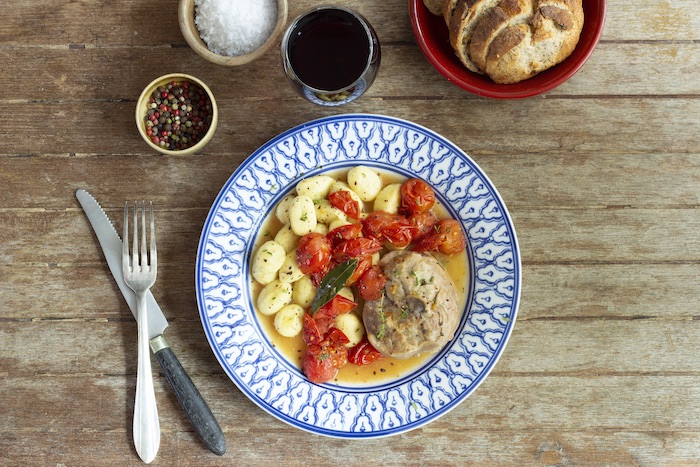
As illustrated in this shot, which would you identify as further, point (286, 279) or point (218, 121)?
point (218, 121)

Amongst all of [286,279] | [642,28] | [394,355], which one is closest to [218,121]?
[286,279]

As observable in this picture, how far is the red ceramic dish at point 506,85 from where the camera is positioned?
9.19 feet

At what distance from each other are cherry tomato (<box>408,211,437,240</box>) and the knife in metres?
1.35

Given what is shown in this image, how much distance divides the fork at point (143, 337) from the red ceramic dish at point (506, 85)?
1589mm

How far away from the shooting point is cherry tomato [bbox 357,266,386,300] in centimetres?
286

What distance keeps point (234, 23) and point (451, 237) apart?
146 cm

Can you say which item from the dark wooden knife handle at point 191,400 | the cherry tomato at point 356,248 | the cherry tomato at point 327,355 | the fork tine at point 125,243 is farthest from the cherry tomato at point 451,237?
the fork tine at point 125,243

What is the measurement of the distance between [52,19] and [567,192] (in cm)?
287

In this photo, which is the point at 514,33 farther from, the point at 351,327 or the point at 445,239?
the point at 351,327

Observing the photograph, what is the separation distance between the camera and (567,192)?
10.3ft

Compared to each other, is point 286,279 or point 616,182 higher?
point 616,182

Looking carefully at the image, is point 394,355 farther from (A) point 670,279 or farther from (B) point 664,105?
(B) point 664,105

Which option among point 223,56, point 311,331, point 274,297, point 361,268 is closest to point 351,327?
point 311,331

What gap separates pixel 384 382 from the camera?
3.00 m
